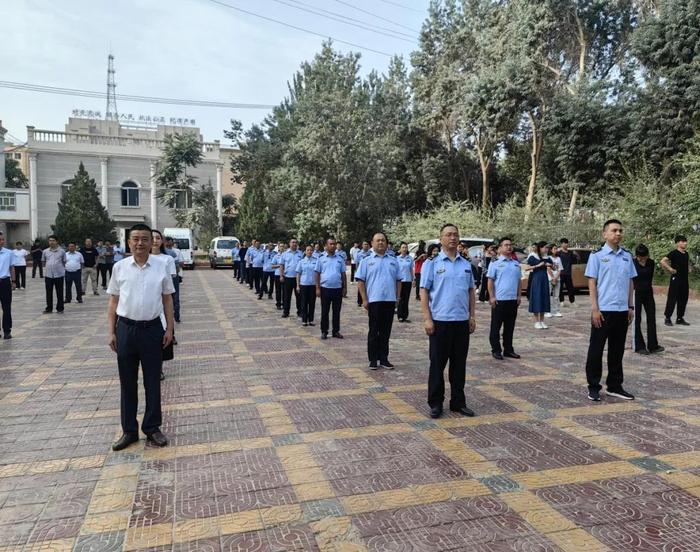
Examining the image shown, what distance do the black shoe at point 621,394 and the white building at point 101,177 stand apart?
37.9 meters

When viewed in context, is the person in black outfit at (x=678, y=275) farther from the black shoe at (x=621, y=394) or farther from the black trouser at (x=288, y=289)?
the black trouser at (x=288, y=289)

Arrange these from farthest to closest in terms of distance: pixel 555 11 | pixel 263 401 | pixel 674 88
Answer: pixel 555 11 < pixel 674 88 < pixel 263 401

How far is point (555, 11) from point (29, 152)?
3392 cm

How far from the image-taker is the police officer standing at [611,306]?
5742 millimetres

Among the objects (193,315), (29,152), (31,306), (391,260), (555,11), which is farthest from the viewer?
(29,152)

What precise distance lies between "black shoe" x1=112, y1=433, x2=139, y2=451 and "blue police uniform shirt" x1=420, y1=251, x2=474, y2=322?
8.79ft

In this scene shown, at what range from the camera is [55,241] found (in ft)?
41.1

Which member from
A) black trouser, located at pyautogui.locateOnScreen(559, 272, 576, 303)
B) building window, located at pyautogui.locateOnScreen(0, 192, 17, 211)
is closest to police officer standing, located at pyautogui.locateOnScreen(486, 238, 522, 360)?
black trouser, located at pyautogui.locateOnScreen(559, 272, 576, 303)

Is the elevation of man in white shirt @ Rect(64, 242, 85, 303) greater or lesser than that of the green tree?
lesser

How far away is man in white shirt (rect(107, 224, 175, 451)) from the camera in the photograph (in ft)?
14.1

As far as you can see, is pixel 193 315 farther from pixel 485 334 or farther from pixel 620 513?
pixel 620 513

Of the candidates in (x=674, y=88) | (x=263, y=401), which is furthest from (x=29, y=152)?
(x=263, y=401)

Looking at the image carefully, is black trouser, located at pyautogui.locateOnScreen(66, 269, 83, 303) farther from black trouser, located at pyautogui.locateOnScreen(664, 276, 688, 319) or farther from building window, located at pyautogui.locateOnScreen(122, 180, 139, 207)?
building window, located at pyautogui.locateOnScreen(122, 180, 139, 207)

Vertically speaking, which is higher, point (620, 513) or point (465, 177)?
point (465, 177)
